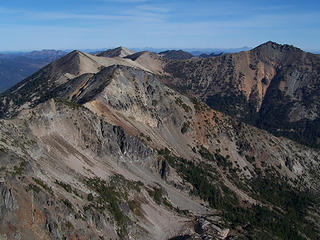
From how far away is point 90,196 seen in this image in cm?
6431

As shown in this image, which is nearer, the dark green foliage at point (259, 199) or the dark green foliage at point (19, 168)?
the dark green foliage at point (19, 168)

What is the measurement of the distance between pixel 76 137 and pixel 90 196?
2429 cm

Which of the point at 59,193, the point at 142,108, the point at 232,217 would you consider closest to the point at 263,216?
the point at 232,217

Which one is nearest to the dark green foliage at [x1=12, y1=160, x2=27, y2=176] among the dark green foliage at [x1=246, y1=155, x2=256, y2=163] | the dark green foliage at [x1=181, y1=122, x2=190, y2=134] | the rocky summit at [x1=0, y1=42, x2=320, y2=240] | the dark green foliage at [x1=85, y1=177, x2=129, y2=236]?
the rocky summit at [x1=0, y1=42, x2=320, y2=240]

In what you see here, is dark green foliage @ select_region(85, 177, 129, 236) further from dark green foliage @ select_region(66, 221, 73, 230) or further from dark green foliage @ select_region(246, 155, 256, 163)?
dark green foliage @ select_region(246, 155, 256, 163)

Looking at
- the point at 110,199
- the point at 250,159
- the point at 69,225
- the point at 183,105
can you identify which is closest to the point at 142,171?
the point at 110,199

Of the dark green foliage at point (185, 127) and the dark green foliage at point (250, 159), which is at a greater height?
the dark green foliage at point (185, 127)

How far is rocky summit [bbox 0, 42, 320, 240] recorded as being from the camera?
→ 5469 centimetres

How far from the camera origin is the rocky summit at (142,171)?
54.7 m

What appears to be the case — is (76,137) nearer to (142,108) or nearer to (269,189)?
(142,108)

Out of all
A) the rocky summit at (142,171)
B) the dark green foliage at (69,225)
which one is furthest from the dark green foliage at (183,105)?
the dark green foliage at (69,225)

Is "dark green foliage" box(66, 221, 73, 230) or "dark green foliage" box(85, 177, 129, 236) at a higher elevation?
"dark green foliage" box(66, 221, 73, 230)

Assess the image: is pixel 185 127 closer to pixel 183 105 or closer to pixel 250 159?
pixel 183 105

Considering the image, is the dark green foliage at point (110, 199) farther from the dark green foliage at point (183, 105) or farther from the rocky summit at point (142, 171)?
the dark green foliage at point (183, 105)
